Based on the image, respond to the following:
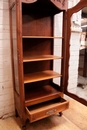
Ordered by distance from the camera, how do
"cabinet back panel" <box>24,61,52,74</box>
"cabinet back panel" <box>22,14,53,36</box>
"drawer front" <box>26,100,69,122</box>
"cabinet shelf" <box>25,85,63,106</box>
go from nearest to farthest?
1. "drawer front" <box>26,100,69,122</box>
2. "cabinet shelf" <box>25,85,63,106</box>
3. "cabinet back panel" <box>22,14,53,36</box>
4. "cabinet back panel" <box>24,61,52,74</box>

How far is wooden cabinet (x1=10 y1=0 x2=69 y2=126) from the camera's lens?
1.44 metres

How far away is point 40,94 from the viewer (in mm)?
1652

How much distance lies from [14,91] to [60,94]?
0.70m

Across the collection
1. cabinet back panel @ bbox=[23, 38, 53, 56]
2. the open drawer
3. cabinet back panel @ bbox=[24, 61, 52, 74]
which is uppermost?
cabinet back panel @ bbox=[23, 38, 53, 56]

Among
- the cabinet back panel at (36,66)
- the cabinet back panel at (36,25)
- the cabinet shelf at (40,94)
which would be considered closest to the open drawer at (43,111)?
the cabinet shelf at (40,94)

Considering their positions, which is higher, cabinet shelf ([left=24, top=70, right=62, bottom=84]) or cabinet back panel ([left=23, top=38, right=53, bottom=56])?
cabinet back panel ([left=23, top=38, right=53, bottom=56])

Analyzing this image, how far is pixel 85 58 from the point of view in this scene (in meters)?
2.07

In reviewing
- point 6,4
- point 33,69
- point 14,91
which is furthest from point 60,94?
point 6,4

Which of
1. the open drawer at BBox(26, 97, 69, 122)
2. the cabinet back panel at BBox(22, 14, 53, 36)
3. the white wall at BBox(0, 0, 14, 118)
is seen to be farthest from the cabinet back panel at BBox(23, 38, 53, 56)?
the open drawer at BBox(26, 97, 69, 122)

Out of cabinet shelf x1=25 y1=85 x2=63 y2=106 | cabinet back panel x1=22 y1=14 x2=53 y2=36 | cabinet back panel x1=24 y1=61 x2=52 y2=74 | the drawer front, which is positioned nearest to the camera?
the drawer front

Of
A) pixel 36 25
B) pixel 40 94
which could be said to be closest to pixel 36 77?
pixel 40 94

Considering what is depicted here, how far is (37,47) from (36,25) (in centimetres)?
33

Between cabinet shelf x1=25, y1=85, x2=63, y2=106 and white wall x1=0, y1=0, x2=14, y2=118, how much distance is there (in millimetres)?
316

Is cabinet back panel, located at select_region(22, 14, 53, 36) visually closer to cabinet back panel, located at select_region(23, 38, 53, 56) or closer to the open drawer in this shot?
cabinet back panel, located at select_region(23, 38, 53, 56)
